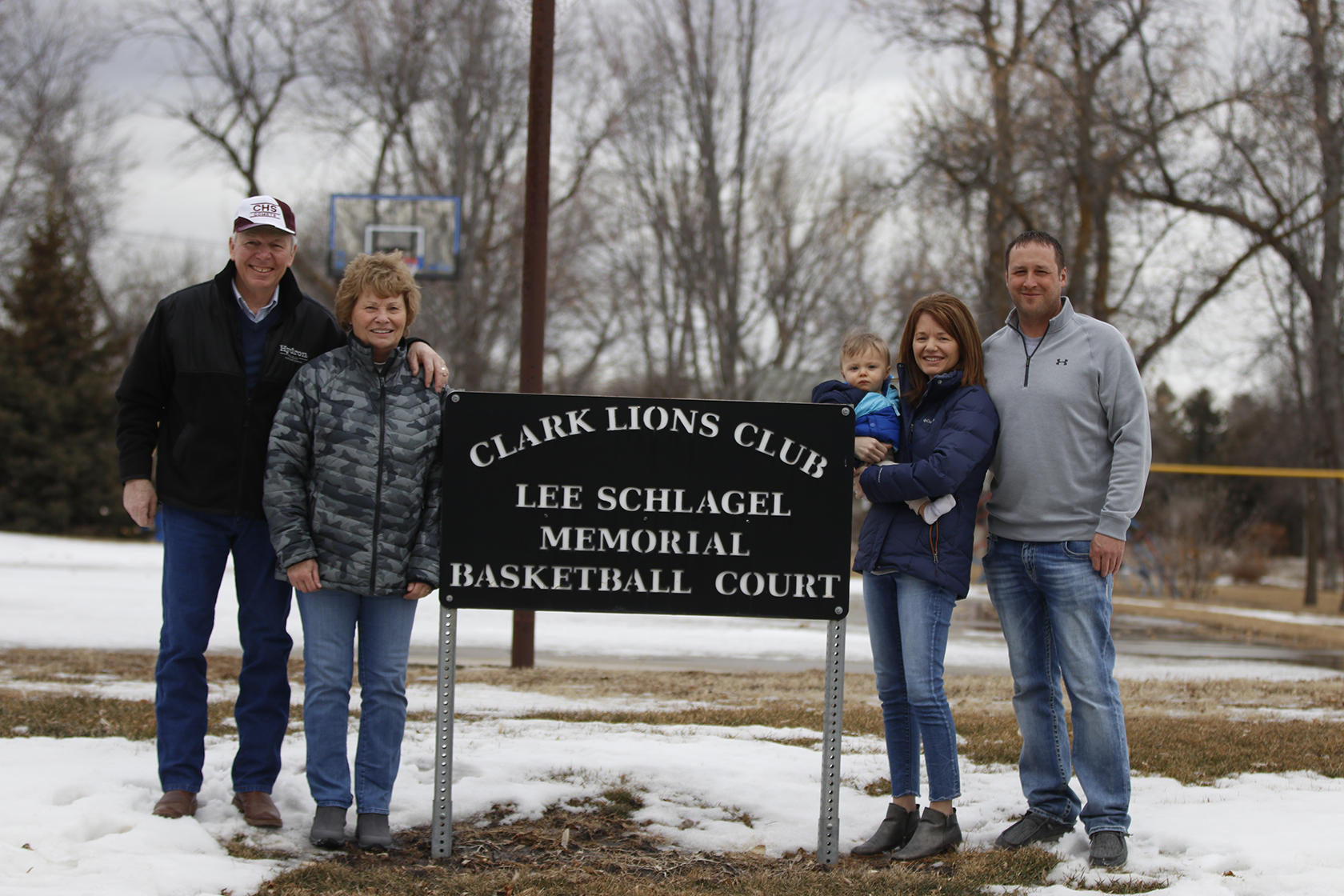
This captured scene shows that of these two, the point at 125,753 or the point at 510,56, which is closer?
the point at 125,753

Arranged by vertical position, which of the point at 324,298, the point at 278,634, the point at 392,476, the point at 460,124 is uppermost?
the point at 460,124

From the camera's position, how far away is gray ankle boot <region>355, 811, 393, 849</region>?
3859 mm

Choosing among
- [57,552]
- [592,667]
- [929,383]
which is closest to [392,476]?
[929,383]

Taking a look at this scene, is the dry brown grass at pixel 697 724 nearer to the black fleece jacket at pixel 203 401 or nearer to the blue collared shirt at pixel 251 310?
the black fleece jacket at pixel 203 401

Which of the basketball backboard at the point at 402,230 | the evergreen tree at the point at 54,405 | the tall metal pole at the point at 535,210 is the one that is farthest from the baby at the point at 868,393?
the evergreen tree at the point at 54,405

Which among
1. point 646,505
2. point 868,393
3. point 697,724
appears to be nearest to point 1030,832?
point 868,393

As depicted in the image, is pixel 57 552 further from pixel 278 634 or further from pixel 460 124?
pixel 278 634

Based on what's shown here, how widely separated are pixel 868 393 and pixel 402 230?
62.3ft

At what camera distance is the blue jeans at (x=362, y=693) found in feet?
12.8

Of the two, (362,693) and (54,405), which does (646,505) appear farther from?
(54,405)

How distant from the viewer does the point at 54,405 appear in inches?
971

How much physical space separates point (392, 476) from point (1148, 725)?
4395 millimetres

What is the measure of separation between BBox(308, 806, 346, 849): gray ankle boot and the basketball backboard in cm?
1740

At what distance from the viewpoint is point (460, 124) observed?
2394cm
